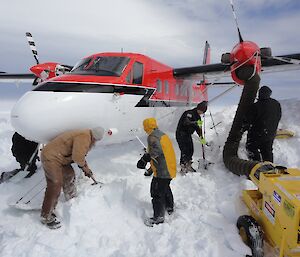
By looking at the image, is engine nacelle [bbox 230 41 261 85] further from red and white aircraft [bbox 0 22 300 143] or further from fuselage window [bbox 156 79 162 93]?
fuselage window [bbox 156 79 162 93]

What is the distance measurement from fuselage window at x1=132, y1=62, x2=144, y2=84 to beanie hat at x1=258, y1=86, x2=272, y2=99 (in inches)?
109

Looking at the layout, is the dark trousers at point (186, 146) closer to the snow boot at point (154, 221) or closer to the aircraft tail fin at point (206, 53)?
the snow boot at point (154, 221)

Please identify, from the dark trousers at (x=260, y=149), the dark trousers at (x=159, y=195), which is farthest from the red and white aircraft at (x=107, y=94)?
the dark trousers at (x=159, y=195)

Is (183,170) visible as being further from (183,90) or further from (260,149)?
(183,90)

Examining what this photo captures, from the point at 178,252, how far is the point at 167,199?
1234 mm

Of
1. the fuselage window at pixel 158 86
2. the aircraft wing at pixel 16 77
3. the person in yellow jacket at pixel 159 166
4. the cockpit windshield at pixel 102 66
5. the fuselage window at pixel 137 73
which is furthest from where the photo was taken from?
the aircraft wing at pixel 16 77

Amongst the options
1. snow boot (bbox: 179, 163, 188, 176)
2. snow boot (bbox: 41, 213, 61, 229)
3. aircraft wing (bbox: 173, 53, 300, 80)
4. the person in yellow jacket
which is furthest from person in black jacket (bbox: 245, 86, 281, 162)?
snow boot (bbox: 41, 213, 61, 229)

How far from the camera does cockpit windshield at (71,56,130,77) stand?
6559mm

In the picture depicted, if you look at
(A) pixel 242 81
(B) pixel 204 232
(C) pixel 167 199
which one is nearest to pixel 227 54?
(A) pixel 242 81

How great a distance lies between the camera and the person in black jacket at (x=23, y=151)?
7859mm

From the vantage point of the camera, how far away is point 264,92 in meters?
6.36

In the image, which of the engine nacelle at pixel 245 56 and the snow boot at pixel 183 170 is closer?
the engine nacelle at pixel 245 56

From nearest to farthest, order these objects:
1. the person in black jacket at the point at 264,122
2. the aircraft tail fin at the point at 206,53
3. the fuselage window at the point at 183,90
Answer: the person in black jacket at the point at 264,122 < the fuselage window at the point at 183,90 < the aircraft tail fin at the point at 206,53

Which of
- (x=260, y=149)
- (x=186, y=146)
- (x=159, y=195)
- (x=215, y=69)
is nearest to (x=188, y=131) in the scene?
(x=186, y=146)
